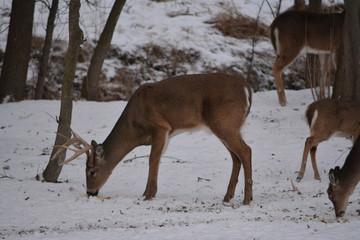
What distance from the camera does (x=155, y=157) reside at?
7.85 metres

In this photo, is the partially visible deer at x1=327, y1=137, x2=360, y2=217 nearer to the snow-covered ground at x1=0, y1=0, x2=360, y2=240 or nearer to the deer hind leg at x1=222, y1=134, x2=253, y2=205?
the snow-covered ground at x1=0, y1=0, x2=360, y2=240

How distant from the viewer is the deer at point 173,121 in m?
7.62

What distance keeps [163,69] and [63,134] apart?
30.1 ft

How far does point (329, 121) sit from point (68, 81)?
385cm

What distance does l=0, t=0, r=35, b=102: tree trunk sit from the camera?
13164 mm

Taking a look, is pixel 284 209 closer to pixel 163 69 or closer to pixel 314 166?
pixel 314 166

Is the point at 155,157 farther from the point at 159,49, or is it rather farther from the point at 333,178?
the point at 159,49

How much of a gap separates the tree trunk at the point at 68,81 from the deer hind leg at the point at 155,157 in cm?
118

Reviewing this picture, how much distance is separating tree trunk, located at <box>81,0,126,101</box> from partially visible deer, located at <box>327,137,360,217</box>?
7.86m

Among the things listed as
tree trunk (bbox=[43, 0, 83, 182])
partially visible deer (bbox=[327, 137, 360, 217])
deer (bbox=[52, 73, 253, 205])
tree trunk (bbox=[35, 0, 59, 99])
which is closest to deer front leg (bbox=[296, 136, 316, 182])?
deer (bbox=[52, 73, 253, 205])

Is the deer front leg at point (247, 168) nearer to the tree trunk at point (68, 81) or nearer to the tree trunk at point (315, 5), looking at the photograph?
the tree trunk at point (68, 81)

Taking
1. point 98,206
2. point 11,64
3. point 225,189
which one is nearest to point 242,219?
point 98,206

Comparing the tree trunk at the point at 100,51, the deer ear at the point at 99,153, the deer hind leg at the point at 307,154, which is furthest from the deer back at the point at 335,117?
the tree trunk at the point at 100,51

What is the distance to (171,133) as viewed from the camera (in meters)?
8.11
